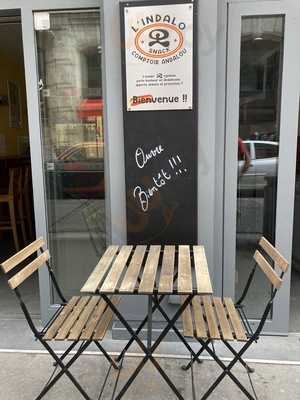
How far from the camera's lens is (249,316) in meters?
3.05

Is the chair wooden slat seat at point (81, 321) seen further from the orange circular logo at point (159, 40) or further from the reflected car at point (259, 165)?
the orange circular logo at point (159, 40)

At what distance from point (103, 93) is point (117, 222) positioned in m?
0.90

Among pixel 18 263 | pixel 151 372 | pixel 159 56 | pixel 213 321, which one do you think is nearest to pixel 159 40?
pixel 159 56

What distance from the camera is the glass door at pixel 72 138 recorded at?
114 inches

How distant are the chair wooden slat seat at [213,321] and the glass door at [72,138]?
1.10 metres

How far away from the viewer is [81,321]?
2225mm

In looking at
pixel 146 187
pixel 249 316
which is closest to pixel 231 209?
pixel 146 187

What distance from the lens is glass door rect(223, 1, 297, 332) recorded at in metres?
2.65

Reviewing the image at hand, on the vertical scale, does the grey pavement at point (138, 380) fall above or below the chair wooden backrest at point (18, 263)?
below

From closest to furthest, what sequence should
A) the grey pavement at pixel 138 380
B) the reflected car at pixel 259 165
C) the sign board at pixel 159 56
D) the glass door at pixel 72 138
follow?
the grey pavement at pixel 138 380 < the sign board at pixel 159 56 < the reflected car at pixel 259 165 < the glass door at pixel 72 138

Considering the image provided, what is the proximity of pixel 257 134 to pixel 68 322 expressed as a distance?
1756 mm

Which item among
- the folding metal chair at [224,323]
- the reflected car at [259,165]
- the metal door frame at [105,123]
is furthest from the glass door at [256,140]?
the metal door frame at [105,123]

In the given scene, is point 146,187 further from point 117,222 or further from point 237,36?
point 237,36

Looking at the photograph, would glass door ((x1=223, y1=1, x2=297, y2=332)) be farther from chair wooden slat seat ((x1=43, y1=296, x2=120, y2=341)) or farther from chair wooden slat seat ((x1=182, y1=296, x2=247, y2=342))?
chair wooden slat seat ((x1=43, y1=296, x2=120, y2=341))
